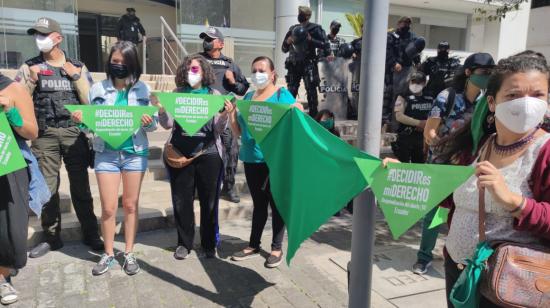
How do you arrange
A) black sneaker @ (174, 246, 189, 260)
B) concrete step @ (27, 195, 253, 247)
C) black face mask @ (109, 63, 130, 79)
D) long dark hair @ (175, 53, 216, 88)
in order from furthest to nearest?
concrete step @ (27, 195, 253, 247)
black sneaker @ (174, 246, 189, 260)
long dark hair @ (175, 53, 216, 88)
black face mask @ (109, 63, 130, 79)

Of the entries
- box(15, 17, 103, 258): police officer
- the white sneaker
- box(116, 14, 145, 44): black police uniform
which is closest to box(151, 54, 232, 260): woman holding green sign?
box(15, 17, 103, 258): police officer

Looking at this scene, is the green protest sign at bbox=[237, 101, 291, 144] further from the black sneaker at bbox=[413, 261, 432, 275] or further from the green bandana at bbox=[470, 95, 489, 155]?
the black sneaker at bbox=[413, 261, 432, 275]

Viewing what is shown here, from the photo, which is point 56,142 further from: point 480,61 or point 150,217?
point 480,61

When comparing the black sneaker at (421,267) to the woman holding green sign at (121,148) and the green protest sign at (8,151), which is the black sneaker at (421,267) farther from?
the green protest sign at (8,151)

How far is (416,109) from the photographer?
5.38 meters

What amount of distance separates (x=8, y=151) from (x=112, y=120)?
89 centimetres

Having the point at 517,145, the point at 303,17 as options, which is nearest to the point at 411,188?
the point at 517,145

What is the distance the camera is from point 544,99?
5.96 ft

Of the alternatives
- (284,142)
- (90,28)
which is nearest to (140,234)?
(284,142)

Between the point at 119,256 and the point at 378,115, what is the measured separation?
10.3ft

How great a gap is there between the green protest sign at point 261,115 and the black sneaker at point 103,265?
1.83m

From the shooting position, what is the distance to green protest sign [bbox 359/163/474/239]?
6.05 ft

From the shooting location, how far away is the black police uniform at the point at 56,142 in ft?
13.3

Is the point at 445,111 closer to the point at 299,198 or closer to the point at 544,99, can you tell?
the point at 299,198
